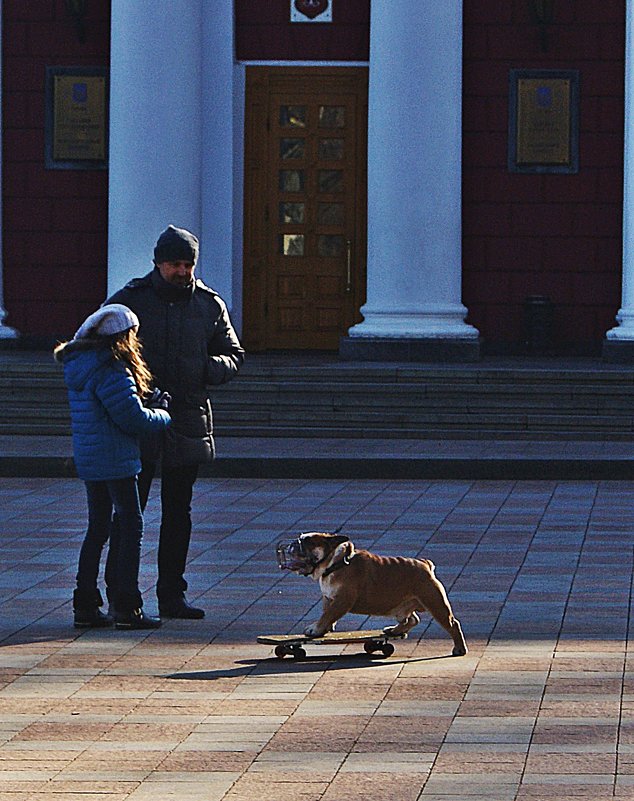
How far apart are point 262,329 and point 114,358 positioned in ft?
44.4

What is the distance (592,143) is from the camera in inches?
858

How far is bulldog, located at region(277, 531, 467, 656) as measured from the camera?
312 inches

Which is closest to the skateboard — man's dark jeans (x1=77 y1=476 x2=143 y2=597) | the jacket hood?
man's dark jeans (x1=77 y1=476 x2=143 y2=597)

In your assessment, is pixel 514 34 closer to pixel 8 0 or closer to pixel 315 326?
pixel 315 326

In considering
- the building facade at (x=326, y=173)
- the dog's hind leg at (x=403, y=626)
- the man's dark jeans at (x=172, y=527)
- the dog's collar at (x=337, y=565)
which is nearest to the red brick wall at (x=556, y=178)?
the building facade at (x=326, y=173)

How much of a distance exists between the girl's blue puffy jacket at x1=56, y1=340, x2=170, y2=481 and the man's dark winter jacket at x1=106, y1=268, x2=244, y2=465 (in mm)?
312

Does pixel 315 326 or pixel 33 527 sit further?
pixel 315 326

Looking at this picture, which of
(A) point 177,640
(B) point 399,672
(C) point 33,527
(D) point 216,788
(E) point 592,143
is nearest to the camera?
(D) point 216,788

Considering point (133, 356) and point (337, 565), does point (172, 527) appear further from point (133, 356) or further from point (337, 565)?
point (337, 565)

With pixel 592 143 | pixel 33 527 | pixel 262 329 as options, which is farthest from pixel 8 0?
pixel 33 527

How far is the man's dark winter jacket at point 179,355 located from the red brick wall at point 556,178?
13.1m

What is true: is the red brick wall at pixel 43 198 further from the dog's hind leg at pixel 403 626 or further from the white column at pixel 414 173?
the dog's hind leg at pixel 403 626

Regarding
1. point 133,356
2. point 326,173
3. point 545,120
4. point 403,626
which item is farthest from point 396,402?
point 403,626

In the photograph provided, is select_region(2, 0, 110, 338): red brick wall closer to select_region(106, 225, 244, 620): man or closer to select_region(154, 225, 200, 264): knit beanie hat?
select_region(106, 225, 244, 620): man
